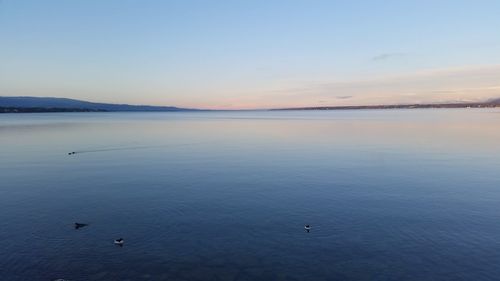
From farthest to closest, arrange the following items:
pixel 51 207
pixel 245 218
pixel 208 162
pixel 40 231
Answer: pixel 208 162 < pixel 51 207 < pixel 245 218 < pixel 40 231

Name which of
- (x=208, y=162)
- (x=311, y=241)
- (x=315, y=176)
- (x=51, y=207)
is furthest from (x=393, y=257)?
(x=208, y=162)

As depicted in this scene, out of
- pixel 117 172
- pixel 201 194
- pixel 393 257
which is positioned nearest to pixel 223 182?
pixel 201 194

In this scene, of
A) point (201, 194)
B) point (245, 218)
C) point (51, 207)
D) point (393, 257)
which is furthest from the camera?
point (201, 194)

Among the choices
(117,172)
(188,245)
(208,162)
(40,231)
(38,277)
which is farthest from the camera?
(208,162)

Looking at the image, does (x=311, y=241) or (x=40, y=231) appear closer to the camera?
(x=311, y=241)

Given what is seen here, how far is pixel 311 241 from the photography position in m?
19.2

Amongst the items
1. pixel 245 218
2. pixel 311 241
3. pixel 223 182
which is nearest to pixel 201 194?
pixel 223 182

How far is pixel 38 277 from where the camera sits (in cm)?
1554

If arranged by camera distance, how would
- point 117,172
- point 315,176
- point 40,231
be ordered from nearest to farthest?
point 40,231
point 315,176
point 117,172

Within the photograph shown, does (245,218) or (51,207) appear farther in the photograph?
(51,207)

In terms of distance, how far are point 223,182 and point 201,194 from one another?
455 cm

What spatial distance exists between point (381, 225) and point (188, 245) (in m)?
11.6

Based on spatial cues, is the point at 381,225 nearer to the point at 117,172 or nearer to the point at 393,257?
the point at 393,257

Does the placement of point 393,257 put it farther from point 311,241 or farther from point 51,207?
point 51,207
